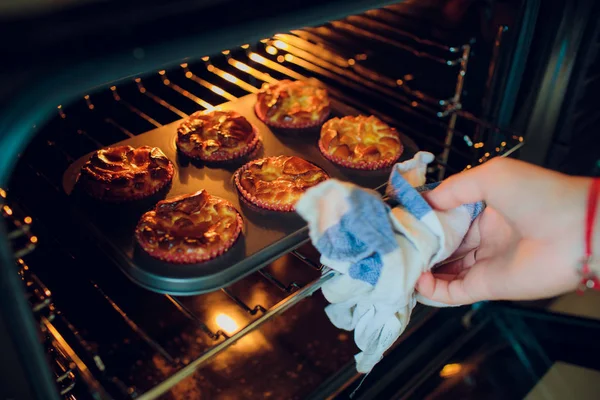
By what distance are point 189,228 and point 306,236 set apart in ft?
0.97

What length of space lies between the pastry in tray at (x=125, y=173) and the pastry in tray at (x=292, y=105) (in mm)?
387

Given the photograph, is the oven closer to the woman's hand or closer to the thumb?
the thumb

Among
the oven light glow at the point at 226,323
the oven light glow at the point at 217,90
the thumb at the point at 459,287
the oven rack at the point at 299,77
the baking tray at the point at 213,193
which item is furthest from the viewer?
the oven light glow at the point at 217,90

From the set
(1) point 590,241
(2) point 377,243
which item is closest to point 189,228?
(2) point 377,243

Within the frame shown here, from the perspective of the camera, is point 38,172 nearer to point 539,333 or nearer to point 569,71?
point 569,71

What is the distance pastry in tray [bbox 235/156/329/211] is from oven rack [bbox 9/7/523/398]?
10.0 inches

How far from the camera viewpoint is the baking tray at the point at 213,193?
1.17 meters

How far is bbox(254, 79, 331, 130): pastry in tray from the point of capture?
65.1 inches

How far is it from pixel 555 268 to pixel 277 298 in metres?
0.85

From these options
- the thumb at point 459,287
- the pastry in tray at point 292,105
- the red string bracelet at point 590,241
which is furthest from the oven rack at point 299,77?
the red string bracelet at point 590,241

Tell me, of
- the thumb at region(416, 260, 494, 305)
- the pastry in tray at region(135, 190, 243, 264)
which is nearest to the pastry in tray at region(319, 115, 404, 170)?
the pastry in tray at region(135, 190, 243, 264)

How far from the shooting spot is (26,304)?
2.07ft

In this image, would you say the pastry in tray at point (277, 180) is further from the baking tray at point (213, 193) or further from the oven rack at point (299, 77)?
the oven rack at point (299, 77)

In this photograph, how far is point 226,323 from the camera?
146 centimetres
